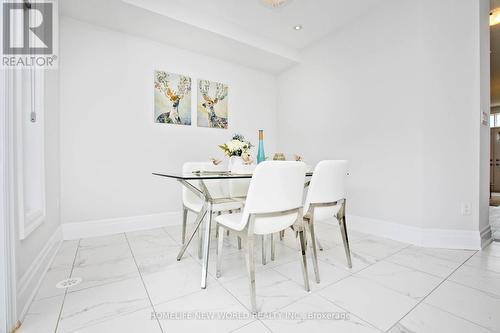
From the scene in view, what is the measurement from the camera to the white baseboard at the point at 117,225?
2625mm

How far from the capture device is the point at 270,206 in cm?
139

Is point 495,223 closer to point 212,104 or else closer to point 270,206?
point 270,206

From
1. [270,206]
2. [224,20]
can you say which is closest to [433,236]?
[270,206]

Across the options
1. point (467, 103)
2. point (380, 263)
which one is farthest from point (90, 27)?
point (467, 103)

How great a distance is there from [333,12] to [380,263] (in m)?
2.91

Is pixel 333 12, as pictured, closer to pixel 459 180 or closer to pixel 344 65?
pixel 344 65

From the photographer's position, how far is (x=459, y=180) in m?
2.33

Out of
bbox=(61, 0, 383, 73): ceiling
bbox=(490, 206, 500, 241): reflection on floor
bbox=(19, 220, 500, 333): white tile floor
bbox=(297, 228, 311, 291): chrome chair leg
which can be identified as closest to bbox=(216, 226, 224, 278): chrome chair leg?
bbox=(19, 220, 500, 333): white tile floor

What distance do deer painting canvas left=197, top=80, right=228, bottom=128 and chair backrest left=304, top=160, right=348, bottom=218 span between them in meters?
2.30

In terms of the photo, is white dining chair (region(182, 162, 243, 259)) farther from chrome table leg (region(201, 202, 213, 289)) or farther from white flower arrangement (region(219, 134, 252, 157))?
chrome table leg (region(201, 202, 213, 289))

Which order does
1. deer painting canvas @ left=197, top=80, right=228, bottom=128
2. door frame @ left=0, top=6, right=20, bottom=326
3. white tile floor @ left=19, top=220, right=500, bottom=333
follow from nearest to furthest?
door frame @ left=0, top=6, right=20, bottom=326
white tile floor @ left=19, top=220, right=500, bottom=333
deer painting canvas @ left=197, top=80, right=228, bottom=128

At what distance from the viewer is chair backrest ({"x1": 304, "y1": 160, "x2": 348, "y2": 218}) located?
169 centimetres

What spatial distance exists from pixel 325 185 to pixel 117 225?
254cm

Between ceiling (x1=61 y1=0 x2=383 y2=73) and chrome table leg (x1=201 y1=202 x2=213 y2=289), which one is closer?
chrome table leg (x1=201 y1=202 x2=213 y2=289)
